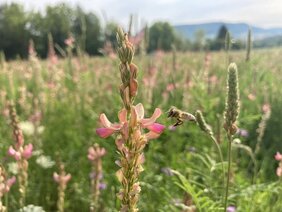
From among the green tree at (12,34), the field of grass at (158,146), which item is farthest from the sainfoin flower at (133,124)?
the green tree at (12,34)

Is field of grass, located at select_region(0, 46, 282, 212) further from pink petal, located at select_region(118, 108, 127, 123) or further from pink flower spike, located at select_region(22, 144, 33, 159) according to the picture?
pink petal, located at select_region(118, 108, 127, 123)

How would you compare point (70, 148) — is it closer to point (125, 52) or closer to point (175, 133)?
point (175, 133)

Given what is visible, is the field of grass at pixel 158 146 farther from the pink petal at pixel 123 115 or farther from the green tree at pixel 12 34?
the green tree at pixel 12 34

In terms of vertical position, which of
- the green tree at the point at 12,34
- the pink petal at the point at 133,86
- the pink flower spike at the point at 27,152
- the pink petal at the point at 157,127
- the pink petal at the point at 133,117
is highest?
the pink petal at the point at 133,86

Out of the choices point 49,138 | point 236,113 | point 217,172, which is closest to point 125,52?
point 236,113

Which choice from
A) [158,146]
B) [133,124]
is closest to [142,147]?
[133,124]

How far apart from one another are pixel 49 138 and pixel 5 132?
559 millimetres

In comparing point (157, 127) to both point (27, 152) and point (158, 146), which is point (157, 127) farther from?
point (158, 146)

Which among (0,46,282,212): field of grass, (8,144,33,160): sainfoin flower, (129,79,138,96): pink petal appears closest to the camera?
(129,79,138,96): pink petal

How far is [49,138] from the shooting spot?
413 cm

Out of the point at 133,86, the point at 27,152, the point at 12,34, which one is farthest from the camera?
the point at 12,34

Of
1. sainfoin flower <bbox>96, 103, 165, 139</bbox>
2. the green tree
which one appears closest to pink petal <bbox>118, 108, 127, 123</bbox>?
sainfoin flower <bbox>96, 103, 165, 139</bbox>

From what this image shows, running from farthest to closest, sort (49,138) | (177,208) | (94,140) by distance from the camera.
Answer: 1. (49,138)
2. (94,140)
3. (177,208)

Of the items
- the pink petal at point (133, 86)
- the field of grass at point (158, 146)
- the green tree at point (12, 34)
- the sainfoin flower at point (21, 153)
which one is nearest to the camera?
the pink petal at point (133, 86)
